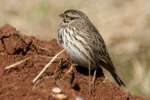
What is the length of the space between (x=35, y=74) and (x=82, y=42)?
1790 millimetres

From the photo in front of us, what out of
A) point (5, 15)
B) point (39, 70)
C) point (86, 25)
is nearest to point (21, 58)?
point (39, 70)

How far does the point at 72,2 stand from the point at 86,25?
192 inches

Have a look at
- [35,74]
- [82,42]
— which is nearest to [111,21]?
[82,42]

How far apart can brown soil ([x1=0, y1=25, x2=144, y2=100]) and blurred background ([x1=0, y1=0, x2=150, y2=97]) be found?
4.05m

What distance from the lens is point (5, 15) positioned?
1595 cm

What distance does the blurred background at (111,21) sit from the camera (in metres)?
15.1

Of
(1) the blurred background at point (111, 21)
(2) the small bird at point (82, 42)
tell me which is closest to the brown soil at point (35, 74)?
(2) the small bird at point (82, 42)

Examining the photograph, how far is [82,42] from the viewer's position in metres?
11.5

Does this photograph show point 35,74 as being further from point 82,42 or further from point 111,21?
point 111,21

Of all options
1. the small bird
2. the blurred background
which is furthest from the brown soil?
the blurred background

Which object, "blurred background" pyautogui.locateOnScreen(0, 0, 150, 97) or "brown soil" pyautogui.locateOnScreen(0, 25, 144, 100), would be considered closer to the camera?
"brown soil" pyautogui.locateOnScreen(0, 25, 144, 100)

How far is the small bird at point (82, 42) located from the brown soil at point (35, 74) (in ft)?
0.74

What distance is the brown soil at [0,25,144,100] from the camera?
9328 millimetres

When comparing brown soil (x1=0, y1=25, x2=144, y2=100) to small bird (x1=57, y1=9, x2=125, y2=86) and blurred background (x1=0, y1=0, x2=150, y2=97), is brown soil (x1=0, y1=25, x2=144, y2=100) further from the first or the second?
blurred background (x1=0, y1=0, x2=150, y2=97)
